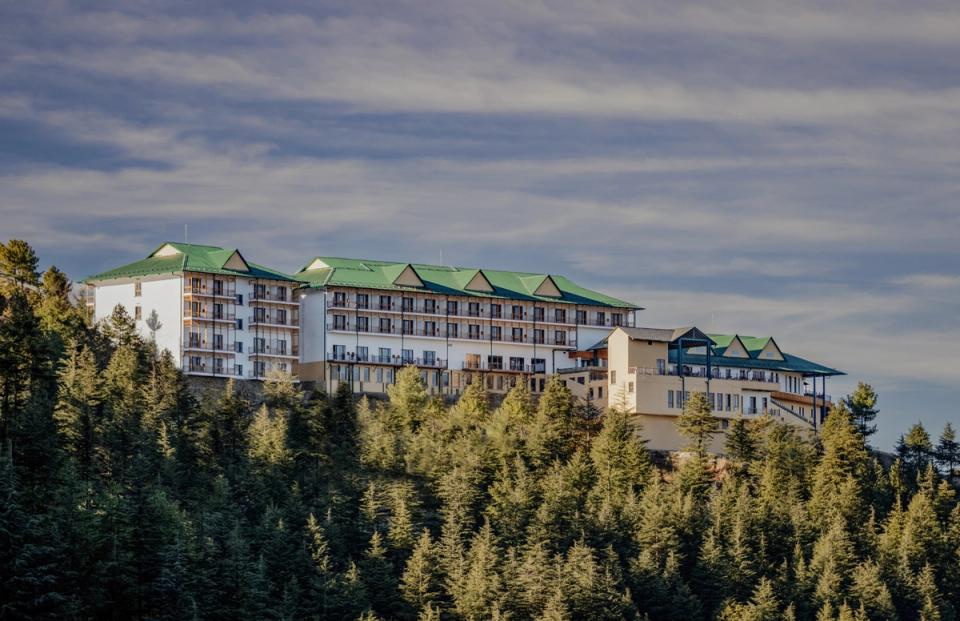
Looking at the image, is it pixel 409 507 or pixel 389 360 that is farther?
pixel 389 360

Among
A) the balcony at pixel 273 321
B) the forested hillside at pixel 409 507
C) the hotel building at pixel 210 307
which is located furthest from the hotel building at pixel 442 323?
the forested hillside at pixel 409 507

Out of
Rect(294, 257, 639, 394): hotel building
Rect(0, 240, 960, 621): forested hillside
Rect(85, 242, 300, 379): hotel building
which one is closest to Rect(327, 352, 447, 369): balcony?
Rect(294, 257, 639, 394): hotel building

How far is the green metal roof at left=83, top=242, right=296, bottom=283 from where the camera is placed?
134 meters

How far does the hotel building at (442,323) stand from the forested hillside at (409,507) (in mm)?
8771

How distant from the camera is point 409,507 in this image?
112562 millimetres

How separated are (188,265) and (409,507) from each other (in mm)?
33720

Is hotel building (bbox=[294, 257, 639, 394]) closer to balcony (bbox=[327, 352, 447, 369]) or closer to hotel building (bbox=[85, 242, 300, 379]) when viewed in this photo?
balcony (bbox=[327, 352, 447, 369])

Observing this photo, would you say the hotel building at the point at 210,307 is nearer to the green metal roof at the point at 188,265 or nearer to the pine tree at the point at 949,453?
the green metal roof at the point at 188,265

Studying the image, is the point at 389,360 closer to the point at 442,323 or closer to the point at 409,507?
the point at 442,323

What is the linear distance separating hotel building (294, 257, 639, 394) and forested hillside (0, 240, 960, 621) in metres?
8.77

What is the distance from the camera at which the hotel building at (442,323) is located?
140 meters

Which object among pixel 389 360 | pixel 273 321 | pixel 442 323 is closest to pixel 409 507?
pixel 389 360

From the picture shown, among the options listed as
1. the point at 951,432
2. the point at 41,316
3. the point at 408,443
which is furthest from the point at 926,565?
the point at 41,316

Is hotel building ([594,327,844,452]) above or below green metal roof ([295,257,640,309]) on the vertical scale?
below
